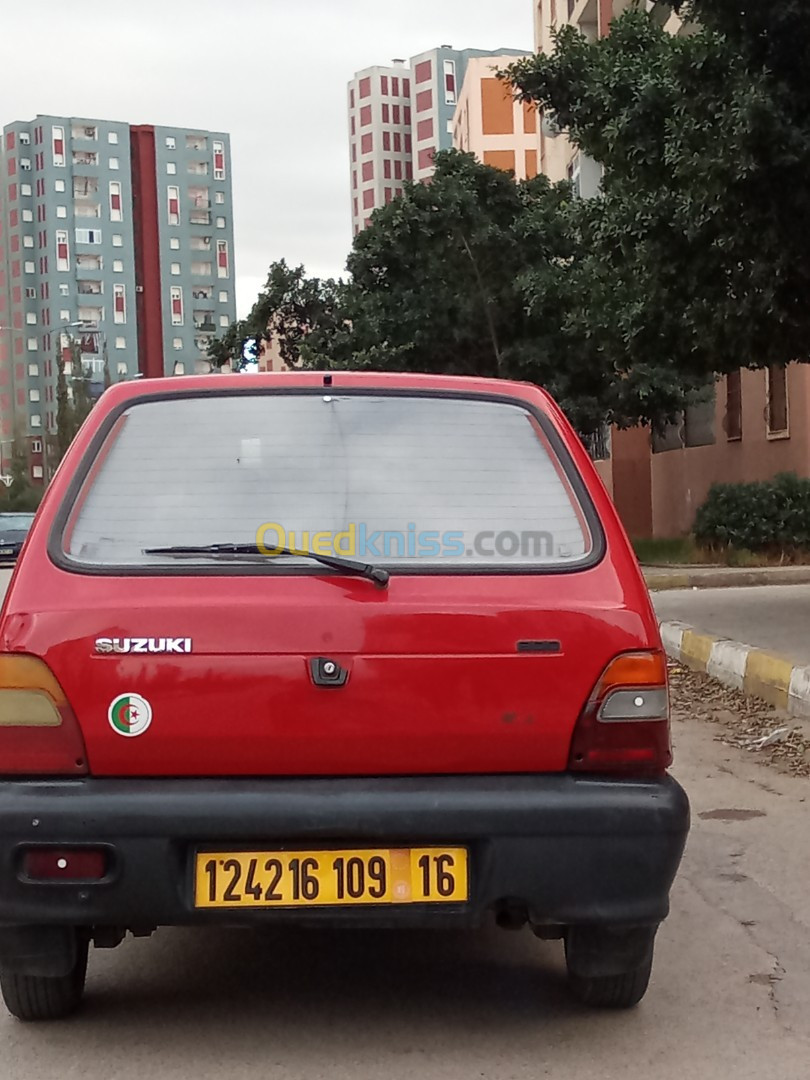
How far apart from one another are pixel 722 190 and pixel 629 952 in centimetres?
769

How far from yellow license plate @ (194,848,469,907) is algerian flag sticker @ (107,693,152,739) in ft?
0.99

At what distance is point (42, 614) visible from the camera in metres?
3.39

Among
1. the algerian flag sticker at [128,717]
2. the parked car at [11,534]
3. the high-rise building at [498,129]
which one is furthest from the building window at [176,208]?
the algerian flag sticker at [128,717]

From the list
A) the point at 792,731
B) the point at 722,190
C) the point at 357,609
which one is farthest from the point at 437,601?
the point at 722,190

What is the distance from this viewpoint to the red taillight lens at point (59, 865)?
330cm

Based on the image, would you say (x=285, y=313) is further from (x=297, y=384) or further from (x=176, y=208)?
(x=176, y=208)

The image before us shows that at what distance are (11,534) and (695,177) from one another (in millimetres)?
26996

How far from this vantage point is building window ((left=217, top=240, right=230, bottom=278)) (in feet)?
405

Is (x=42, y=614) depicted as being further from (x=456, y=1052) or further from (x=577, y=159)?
(x=577, y=159)

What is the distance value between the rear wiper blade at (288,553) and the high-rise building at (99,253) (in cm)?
11314

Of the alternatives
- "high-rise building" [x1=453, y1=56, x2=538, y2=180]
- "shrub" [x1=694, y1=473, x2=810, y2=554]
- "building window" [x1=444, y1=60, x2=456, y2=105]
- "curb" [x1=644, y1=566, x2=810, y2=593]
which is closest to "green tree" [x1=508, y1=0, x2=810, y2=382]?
"curb" [x1=644, y1=566, x2=810, y2=593]

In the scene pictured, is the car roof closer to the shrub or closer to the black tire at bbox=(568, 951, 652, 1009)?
the black tire at bbox=(568, 951, 652, 1009)

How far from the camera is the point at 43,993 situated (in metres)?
3.65

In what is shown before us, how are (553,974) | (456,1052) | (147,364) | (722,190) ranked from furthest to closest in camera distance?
(147,364), (722,190), (553,974), (456,1052)
